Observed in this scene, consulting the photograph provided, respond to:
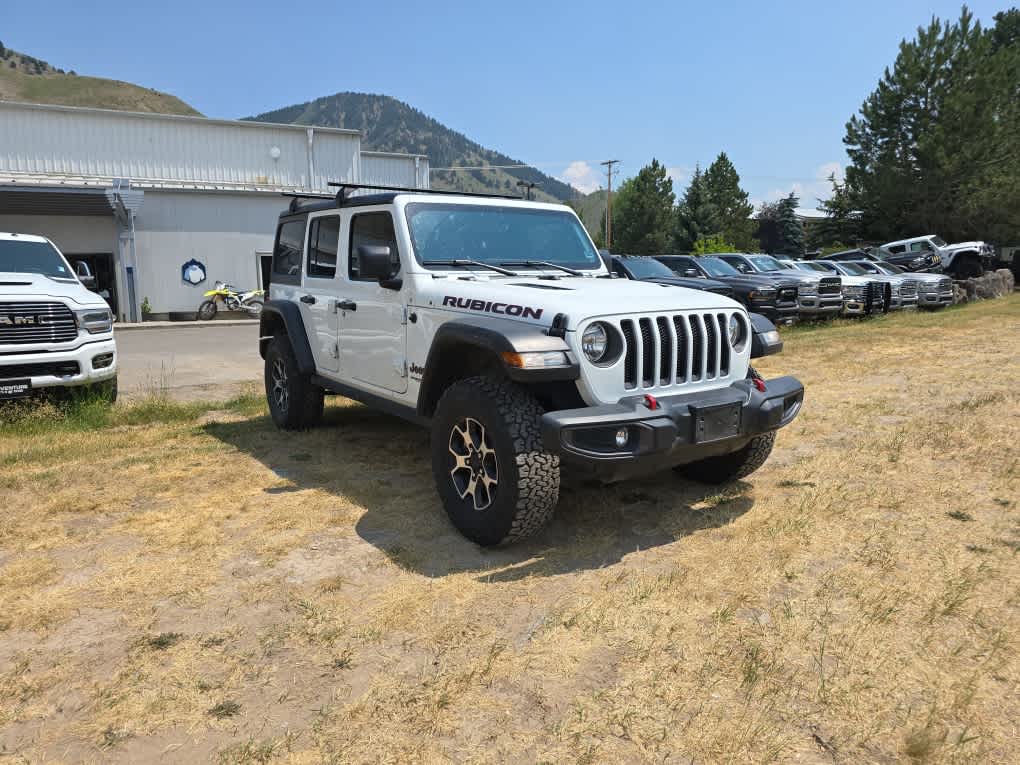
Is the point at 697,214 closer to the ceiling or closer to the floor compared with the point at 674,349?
closer to the ceiling

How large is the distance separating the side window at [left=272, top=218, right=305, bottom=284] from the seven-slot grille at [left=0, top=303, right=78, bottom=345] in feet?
6.64

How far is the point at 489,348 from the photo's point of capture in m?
3.61

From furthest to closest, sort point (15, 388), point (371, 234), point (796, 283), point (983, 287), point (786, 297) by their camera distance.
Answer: point (983, 287) < point (796, 283) < point (786, 297) < point (15, 388) < point (371, 234)

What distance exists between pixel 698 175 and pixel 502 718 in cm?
5933

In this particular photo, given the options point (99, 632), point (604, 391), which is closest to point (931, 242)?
point (604, 391)

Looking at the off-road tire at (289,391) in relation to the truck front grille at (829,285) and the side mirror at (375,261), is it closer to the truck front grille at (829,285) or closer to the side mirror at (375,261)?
the side mirror at (375,261)

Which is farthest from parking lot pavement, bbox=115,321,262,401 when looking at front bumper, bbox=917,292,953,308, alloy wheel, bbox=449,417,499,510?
front bumper, bbox=917,292,953,308

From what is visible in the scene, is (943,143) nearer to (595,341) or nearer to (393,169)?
(393,169)

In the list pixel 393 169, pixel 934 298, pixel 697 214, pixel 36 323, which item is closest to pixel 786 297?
pixel 934 298

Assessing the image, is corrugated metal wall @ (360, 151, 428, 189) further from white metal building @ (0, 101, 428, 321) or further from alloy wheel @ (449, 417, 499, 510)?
alloy wheel @ (449, 417, 499, 510)

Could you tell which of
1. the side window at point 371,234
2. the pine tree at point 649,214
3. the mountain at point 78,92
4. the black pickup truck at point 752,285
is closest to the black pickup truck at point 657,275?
the black pickup truck at point 752,285

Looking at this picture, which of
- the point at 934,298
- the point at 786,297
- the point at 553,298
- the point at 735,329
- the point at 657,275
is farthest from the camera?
the point at 934,298

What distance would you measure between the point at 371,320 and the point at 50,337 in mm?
3718

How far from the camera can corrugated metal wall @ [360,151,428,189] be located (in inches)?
1117
